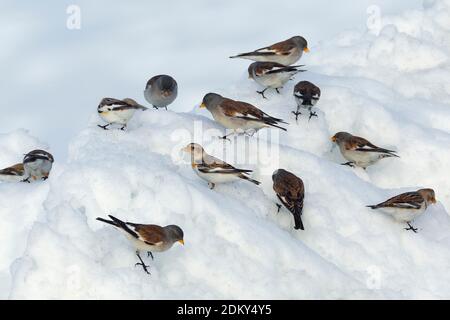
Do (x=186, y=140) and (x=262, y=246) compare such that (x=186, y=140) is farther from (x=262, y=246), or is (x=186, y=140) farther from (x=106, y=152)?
(x=262, y=246)

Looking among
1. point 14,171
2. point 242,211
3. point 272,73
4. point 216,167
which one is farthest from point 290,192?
point 14,171

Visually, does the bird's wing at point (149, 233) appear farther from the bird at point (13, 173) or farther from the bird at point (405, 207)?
the bird at point (13, 173)

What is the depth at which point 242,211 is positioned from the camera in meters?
8.84

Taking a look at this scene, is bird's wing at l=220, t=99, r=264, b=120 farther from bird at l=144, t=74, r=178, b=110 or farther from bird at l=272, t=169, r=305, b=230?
bird at l=144, t=74, r=178, b=110

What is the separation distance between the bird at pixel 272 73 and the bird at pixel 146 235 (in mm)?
4965

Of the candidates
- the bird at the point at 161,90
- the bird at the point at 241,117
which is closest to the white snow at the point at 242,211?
the bird at the point at 241,117

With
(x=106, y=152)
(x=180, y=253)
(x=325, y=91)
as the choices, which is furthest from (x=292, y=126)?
(x=180, y=253)

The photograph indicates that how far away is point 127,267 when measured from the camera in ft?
24.4

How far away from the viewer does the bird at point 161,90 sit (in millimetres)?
13195

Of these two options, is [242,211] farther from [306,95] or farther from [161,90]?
[161,90]

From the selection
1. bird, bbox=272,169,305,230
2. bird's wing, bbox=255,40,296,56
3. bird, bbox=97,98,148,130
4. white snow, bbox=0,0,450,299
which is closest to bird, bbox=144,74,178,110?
white snow, bbox=0,0,450,299

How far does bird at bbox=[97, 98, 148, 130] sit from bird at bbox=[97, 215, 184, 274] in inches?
131

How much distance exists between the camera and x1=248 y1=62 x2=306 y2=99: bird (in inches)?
468
